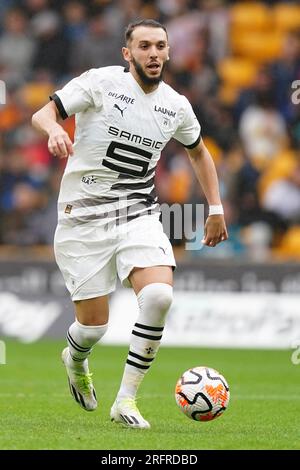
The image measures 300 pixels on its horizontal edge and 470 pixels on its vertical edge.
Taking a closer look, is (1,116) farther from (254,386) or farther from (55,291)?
(254,386)

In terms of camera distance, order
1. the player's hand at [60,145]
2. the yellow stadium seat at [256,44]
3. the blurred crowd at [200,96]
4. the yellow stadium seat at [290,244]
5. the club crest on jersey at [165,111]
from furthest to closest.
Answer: the yellow stadium seat at [256,44]
the blurred crowd at [200,96]
the yellow stadium seat at [290,244]
the club crest on jersey at [165,111]
the player's hand at [60,145]

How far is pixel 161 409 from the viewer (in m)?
8.65

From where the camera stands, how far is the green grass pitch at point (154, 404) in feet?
21.5

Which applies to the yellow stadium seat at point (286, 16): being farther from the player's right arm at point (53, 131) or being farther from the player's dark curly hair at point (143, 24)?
the player's right arm at point (53, 131)

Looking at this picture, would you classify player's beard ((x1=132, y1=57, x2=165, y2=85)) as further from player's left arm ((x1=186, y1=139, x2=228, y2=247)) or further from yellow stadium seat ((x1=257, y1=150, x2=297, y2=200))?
yellow stadium seat ((x1=257, y1=150, x2=297, y2=200))

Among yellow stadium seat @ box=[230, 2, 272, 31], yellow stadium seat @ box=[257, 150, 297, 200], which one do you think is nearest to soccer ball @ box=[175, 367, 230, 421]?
yellow stadium seat @ box=[257, 150, 297, 200]

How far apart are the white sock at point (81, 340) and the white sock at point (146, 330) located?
42cm

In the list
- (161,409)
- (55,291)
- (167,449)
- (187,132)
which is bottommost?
(55,291)

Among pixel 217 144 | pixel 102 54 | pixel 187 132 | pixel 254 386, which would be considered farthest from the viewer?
pixel 102 54

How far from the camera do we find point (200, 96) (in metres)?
17.8

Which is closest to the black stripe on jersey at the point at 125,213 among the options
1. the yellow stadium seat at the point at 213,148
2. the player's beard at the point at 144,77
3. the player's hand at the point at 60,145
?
the player's beard at the point at 144,77
